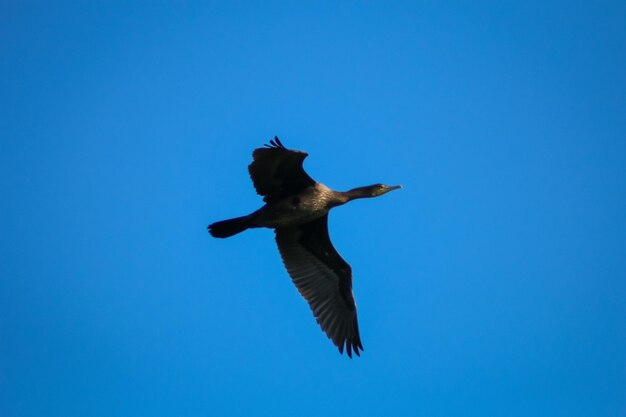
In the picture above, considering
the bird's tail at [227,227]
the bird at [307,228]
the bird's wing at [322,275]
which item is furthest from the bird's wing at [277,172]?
the bird's wing at [322,275]

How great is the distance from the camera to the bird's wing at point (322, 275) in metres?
12.7

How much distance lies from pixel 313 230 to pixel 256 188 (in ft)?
5.24

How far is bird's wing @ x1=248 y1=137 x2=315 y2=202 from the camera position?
10.8 m

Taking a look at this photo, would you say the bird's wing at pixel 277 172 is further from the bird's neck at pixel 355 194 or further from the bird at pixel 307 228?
the bird's neck at pixel 355 194

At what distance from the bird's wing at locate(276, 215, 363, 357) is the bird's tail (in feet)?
4.61

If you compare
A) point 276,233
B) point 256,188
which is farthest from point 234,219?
point 276,233

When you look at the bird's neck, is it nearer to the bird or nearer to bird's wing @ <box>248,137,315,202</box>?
the bird

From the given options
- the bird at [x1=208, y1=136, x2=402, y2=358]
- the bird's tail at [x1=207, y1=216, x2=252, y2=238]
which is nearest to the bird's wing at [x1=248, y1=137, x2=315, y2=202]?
the bird at [x1=208, y1=136, x2=402, y2=358]

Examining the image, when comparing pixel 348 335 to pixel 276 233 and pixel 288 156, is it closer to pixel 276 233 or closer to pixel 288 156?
→ pixel 276 233

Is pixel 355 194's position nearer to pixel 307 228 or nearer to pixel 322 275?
pixel 307 228

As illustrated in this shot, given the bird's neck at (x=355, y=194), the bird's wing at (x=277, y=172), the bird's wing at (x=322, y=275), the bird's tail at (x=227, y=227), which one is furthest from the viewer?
the bird's wing at (x=322, y=275)

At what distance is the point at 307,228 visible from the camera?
12.8 metres

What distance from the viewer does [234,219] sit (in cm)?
1143

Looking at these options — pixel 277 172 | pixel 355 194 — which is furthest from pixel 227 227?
pixel 355 194
